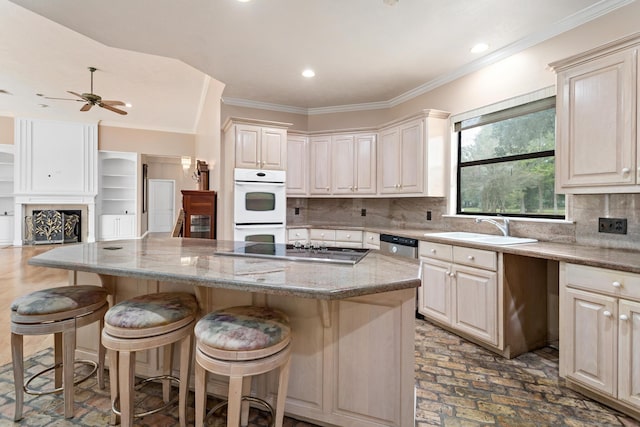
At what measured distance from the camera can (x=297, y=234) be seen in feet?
14.7

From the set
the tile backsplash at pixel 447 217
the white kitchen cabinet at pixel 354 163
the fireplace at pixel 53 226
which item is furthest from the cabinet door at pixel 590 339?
the fireplace at pixel 53 226

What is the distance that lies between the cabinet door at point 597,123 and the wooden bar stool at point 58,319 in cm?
321

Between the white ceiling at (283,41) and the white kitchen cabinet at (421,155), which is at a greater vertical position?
the white ceiling at (283,41)

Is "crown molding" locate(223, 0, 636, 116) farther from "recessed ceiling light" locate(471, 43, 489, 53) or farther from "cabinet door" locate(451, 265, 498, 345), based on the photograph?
"cabinet door" locate(451, 265, 498, 345)

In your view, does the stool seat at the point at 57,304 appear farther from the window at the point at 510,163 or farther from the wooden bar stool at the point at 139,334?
the window at the point at 510,163

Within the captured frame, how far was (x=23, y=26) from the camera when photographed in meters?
3.37

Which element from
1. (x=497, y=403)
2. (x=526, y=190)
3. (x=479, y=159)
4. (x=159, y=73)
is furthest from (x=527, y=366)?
(x=159, y=73)

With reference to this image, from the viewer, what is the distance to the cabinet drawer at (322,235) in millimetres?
4379

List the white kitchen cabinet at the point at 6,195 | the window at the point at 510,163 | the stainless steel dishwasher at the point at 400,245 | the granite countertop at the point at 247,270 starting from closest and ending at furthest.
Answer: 1. the granite countertop at the point at 247,270
2. the window at the point at 510,163
3. the stainless steel dishwasher at the point at 400,245
4. the white kitchen cabinet at the point at 6,195

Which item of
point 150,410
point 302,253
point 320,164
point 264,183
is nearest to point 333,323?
point 302,253

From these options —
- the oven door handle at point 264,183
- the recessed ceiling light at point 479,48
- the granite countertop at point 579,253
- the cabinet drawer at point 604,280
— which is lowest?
the cabinet drawer at point 604,280

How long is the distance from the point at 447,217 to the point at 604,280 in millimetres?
1931

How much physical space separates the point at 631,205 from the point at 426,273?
1.59 m

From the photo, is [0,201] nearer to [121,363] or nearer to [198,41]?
[198,41]
